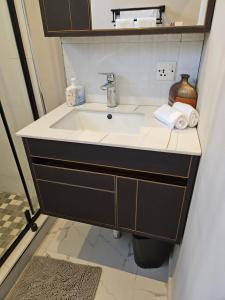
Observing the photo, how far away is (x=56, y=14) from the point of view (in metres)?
1.13

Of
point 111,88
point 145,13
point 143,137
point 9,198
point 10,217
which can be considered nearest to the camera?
point 143,137

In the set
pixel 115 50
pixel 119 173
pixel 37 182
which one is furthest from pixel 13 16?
pixel 119 173

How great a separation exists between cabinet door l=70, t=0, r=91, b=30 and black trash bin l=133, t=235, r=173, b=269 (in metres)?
1.22

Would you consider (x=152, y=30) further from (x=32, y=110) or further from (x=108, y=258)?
(x=108, y=258)

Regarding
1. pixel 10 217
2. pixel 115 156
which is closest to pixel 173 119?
pixel 115 156

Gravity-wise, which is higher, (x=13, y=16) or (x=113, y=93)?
(x=13, y=16)

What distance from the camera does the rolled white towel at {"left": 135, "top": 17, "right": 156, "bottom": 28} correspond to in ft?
3.45

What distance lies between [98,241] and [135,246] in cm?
36

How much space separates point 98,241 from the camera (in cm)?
155

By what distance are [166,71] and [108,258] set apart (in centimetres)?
125

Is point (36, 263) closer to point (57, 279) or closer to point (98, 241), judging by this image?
point (57, 279)

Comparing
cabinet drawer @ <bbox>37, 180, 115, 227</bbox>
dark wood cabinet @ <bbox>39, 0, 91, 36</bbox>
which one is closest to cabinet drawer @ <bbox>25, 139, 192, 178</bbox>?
cabinet drawer @ <bbox>37, 180, 115, 227</bbox>

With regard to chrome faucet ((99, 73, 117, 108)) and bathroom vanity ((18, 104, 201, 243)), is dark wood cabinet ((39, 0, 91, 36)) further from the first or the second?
bathroom vanity ((18, 104, 201, 243))

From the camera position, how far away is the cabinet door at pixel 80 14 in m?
1.10
